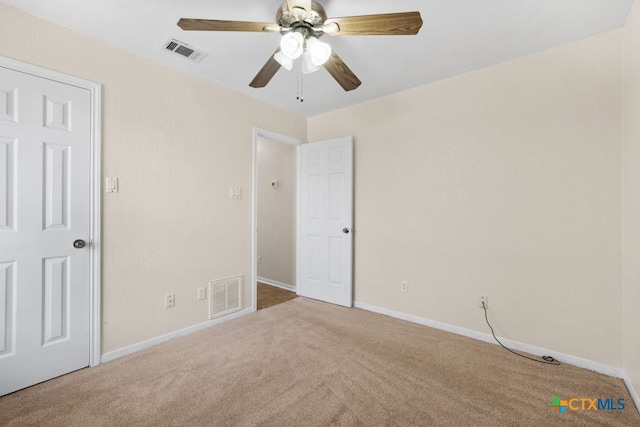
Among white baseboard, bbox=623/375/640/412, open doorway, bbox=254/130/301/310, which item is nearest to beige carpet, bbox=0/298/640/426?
white baseboard, bbox=623/375/640/412

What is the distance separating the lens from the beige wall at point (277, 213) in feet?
13.9

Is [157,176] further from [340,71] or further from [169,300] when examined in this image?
[340,71]

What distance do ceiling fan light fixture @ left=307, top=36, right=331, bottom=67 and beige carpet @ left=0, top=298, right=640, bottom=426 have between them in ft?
6.74

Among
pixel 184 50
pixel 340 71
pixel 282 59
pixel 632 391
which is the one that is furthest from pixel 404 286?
pixel 184 50

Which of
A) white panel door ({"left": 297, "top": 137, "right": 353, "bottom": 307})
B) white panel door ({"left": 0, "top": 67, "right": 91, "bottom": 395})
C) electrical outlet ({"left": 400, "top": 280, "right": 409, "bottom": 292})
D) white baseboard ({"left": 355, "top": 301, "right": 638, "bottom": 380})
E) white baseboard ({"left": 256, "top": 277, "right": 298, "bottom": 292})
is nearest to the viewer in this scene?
white panel door ({"left": 0, "top": 67, "right": 91, "bottom": 395})

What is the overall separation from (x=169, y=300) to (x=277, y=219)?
2.14 metres

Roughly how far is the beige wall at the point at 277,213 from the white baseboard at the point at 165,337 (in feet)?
4.06

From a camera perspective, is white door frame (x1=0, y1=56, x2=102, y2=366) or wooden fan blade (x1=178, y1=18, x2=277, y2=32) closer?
wooden fan blade (x1=178, y1=18, x2=277, y2=32)

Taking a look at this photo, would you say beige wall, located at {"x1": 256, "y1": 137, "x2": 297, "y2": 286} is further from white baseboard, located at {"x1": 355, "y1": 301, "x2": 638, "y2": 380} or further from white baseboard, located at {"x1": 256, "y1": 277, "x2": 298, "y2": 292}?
white baseboard, located at {"x1": 355, "y1": 301, "x2": 638, "y2": 380}

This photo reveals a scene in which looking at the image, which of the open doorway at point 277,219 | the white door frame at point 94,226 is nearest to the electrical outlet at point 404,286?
the open doorway at point 277,219

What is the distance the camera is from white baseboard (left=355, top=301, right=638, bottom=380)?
2.03m

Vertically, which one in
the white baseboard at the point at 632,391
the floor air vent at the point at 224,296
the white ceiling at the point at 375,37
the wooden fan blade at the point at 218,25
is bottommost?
the white baseboard at the point at 632,391

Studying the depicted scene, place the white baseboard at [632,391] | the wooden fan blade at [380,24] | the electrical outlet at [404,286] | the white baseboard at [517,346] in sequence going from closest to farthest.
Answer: the wooden fan blade at [380,24] → the white baseboard at [632,391] → the white baseboard at [517,346] → the electrical outlet at [404,286]

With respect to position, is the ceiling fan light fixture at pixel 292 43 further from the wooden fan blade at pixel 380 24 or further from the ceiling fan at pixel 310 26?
the wooden fan blade at pixel 380 24
